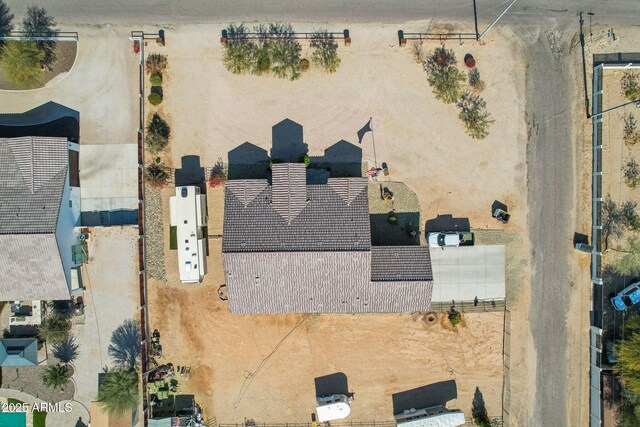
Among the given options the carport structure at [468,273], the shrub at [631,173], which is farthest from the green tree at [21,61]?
the shrub at [631,173]

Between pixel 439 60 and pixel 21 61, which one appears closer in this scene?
pixel 21 61

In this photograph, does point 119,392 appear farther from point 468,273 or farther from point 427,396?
point 468,273

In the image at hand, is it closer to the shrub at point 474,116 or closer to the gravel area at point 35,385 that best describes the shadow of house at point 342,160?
the shrub at point 474,116

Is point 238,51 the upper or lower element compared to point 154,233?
upper

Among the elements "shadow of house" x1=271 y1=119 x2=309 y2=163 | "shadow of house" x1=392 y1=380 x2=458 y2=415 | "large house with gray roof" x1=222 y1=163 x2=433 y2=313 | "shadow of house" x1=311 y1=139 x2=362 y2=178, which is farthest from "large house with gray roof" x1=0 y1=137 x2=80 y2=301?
"shadow of house" x1=392 y1=380 x2=458 y2=415

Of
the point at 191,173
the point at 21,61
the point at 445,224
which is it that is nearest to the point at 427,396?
the point at 445,224

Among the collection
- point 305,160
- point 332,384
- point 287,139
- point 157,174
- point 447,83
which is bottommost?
point 332,384
